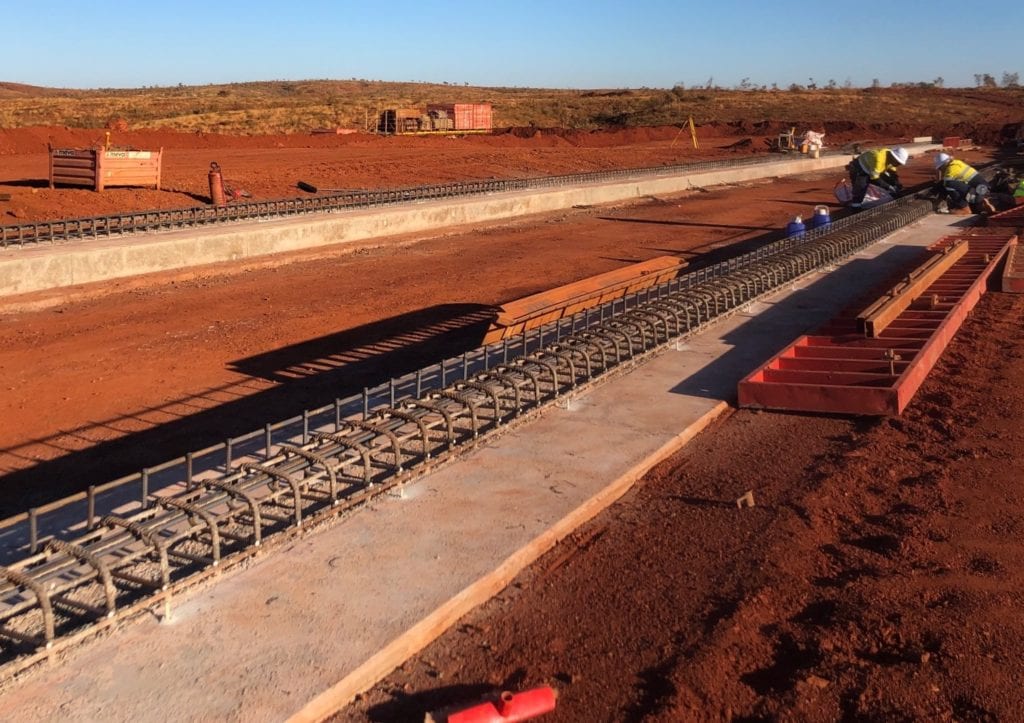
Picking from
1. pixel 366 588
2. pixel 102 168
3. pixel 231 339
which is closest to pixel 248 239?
pixel 231 339

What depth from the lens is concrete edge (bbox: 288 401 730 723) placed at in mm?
4008

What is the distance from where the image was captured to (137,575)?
503 centimetres

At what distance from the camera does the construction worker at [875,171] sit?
85.3 feet

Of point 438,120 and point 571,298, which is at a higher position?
point 438,120

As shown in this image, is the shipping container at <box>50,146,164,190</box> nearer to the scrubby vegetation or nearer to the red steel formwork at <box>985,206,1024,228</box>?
the red steel formwork at <box>985,206,1024,228</box>

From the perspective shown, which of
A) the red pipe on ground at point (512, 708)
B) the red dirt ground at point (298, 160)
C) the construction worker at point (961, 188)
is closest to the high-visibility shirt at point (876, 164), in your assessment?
the construction worker at point (961, 188)

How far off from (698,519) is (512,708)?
8.01ft

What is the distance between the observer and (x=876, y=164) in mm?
26109

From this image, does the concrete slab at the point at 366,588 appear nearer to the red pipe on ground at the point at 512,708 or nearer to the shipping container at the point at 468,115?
the red pipe on ground at the point at 512,708

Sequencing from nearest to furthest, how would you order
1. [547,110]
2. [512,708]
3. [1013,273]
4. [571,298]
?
1. [512,708]
2. [571,298]
3. [1013,273]
4. [547,110]

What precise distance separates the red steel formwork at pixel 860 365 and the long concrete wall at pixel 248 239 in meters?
11.8

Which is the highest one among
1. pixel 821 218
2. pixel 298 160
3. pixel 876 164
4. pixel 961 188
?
pixel 876 164

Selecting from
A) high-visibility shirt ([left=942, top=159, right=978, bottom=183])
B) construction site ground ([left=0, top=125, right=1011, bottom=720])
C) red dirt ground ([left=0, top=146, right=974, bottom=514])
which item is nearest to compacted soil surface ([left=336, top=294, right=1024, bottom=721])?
construction site ground ([left=0, top=125, right=1011, bottom=720])

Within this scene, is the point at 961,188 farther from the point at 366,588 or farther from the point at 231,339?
the point at 366,588
